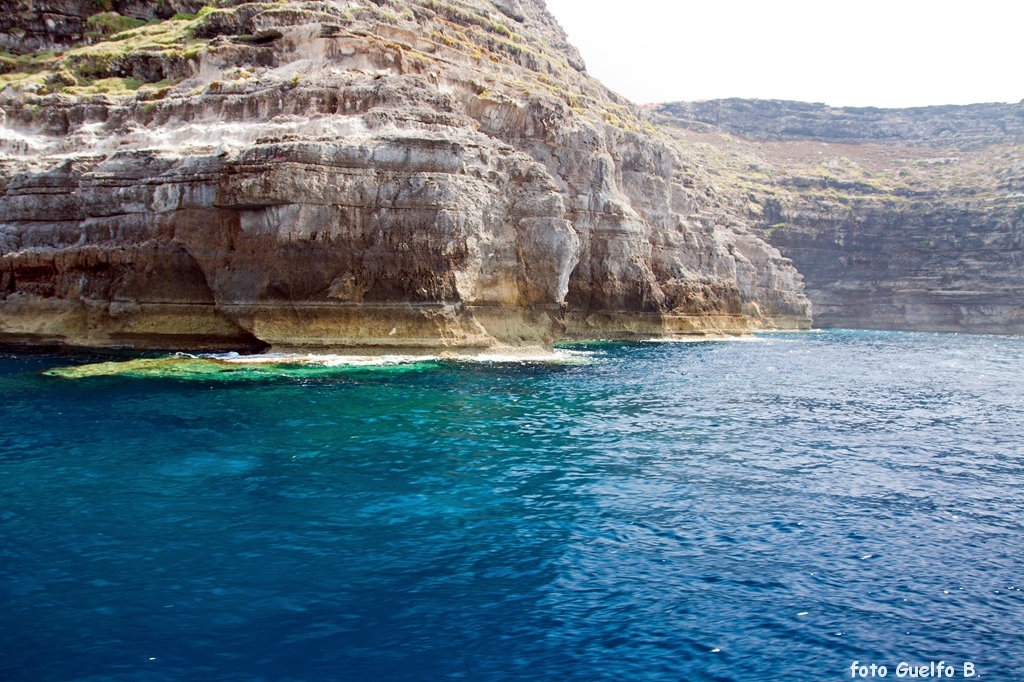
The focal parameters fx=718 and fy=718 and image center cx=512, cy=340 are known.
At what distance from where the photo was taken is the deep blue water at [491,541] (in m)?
8.28

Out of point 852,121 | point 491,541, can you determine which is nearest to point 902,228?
point 852,121

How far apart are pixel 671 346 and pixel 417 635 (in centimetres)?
4333

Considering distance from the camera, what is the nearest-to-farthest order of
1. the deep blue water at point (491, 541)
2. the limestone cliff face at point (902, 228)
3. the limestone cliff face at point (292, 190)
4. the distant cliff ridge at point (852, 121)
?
the deep blue water at point (491, 541) → the limestone cliff face at point (292, 190) → the limestone cliff face at point (902, 228) → the distant cliff ridge at point (852, 121)

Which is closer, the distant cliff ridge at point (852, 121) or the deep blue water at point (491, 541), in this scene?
the deep blue water at point (491, 541)

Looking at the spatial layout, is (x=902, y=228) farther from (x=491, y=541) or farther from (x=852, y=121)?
(x=491, y=541)

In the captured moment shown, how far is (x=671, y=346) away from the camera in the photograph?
50.0m

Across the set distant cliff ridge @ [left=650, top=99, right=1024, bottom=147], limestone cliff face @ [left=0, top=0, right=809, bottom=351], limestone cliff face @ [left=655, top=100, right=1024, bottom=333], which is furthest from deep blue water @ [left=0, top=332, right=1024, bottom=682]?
distant cliff ridge @ [left=650, top=99, right=1024, bottom=147]

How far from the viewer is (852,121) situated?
15888cm

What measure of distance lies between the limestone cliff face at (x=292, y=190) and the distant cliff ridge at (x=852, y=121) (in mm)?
123734

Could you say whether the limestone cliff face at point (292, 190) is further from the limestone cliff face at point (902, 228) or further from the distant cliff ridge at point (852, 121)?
the distant cliff ridge at point (852, 121)

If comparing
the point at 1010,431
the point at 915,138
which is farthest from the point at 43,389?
the point at 915,138

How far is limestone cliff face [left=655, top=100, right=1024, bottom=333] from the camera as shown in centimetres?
10350

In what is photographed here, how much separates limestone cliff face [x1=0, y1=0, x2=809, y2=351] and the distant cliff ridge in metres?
124

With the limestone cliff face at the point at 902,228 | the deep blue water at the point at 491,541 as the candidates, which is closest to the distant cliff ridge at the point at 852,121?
the limestone cliff face at the point at 902,228
